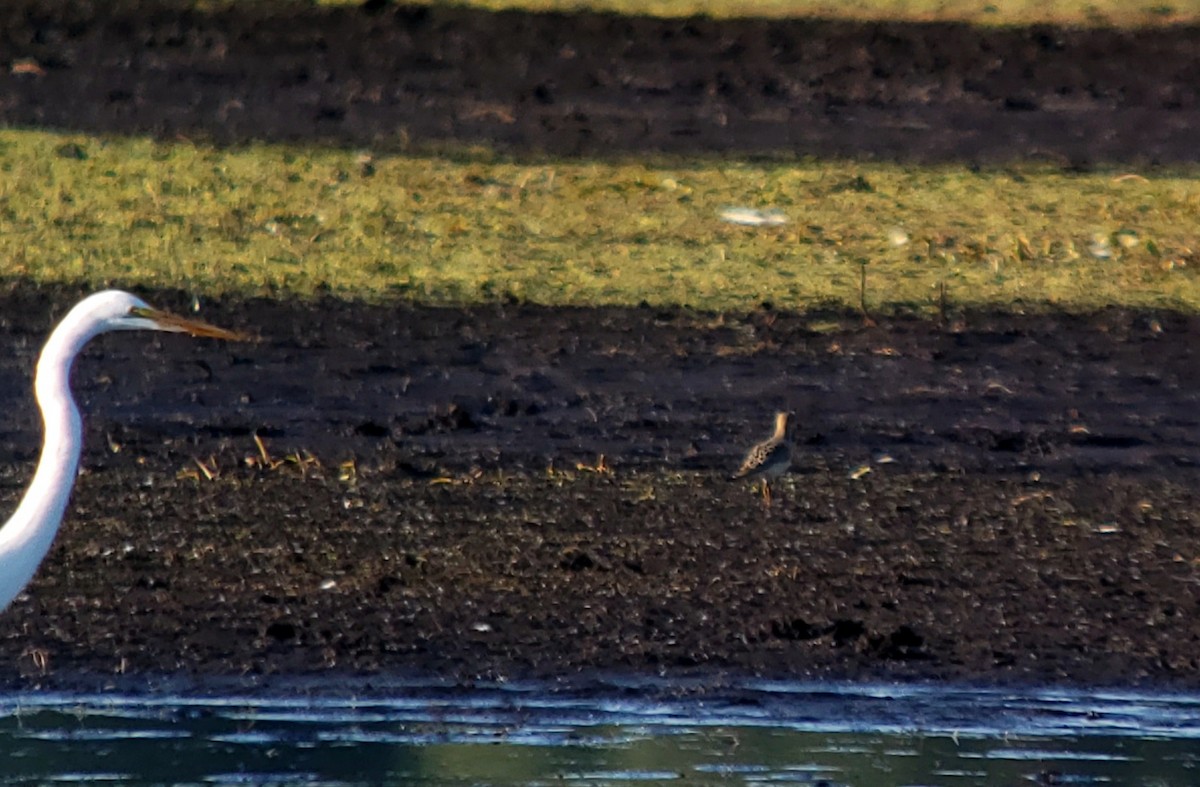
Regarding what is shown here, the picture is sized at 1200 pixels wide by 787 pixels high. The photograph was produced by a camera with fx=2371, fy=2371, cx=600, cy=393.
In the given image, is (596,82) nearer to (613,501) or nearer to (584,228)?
(584,228)

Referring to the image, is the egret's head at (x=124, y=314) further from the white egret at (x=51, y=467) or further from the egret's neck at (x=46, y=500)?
the egret's neck at (x=46, y=500)

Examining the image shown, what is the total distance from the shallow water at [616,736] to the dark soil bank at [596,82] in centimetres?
684

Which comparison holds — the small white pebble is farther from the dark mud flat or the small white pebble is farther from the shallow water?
the shallow water

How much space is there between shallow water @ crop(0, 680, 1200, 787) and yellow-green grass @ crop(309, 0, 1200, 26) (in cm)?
884

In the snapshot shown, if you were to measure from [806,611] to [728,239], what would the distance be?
183 inches

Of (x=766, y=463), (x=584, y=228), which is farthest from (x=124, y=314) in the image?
(x=584, y=228)

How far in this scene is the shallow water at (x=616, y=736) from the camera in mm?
6121

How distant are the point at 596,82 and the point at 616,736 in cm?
824

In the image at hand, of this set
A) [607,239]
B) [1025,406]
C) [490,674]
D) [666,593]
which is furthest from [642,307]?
[490,674]

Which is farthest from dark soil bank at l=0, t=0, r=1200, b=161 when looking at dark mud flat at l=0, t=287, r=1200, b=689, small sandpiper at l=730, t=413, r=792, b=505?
small sandpiper at l=730, t=413, r=792, b=505

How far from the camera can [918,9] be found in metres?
15.3

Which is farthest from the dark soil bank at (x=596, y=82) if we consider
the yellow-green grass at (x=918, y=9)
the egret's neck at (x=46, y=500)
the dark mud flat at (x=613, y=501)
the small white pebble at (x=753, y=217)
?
the egret's neck at (x=46, y=500)

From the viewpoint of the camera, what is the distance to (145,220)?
459 inches

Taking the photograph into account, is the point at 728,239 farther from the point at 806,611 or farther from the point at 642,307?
the point at 806,611
